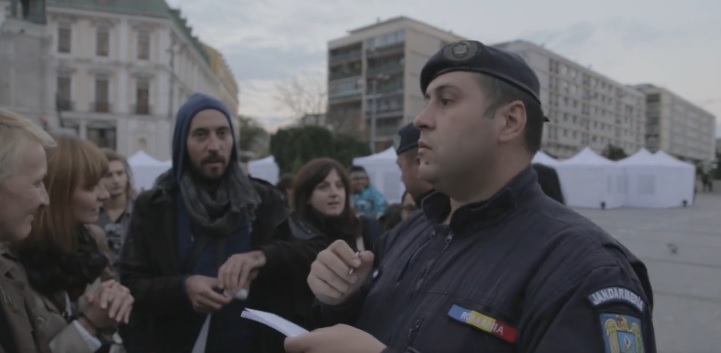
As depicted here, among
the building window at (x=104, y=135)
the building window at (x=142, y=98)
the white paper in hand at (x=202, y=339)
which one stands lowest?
the white paper in hand at (x=202, y=339)

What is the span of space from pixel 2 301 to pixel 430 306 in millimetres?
1200

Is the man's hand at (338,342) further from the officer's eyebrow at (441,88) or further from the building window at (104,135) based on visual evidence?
the building window at (104,135)

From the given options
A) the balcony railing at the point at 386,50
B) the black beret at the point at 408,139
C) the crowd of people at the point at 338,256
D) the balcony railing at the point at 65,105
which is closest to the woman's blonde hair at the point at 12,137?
the crowd of people at the point at 338,256

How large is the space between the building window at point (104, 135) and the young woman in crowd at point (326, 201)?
46291mm

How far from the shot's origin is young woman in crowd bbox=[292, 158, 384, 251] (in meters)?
3.81

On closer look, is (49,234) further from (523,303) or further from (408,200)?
(408,200)

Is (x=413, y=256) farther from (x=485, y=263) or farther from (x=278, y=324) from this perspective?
(x=278, y=324)

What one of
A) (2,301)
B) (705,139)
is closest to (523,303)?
(2,301)

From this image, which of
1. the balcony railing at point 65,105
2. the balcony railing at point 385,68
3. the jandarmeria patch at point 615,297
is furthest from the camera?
the balcony railing at point 385,68

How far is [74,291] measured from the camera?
221cm

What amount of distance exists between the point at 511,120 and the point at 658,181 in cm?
2735

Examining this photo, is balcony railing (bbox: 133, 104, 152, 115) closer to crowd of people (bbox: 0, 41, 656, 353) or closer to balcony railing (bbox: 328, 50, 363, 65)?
balcony railing (bbox: 328, 50, 363, 65)

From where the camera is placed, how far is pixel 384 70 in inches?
2648

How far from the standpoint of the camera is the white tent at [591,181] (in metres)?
24.9
